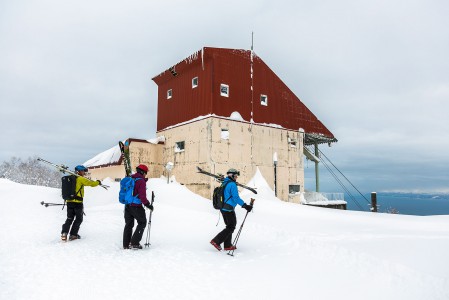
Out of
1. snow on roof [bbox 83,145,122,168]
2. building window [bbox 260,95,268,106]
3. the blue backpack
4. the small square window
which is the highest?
building window [bbox 260,95,268,106]

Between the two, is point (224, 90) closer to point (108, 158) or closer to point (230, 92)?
point (230, 92)

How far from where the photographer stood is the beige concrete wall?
18.6 metres

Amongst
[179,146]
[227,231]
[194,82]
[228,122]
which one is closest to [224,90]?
[228,122]

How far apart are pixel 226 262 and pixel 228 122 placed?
13.9 metres

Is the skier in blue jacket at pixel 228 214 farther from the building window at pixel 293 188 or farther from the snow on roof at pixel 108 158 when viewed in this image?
the snow on roof at pixel 108 158

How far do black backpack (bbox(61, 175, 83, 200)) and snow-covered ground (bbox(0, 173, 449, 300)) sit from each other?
1135 mm

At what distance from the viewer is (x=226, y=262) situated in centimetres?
610

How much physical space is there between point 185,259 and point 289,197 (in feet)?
54.1

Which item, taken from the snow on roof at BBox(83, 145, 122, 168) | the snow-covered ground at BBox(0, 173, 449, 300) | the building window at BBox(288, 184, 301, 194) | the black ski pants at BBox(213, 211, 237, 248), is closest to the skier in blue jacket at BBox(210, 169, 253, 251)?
the black ski pants at BBox(213, 211, 237, 248)

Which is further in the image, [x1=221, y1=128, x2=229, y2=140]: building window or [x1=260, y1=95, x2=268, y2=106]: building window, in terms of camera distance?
[x1=260, y1=95, x2=268, y2=106]: building window

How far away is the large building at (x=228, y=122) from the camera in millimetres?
18984

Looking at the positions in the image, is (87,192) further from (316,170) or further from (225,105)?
(316,170)

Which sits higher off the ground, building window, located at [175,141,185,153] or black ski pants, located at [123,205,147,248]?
building window, located at [175,141,185,153]

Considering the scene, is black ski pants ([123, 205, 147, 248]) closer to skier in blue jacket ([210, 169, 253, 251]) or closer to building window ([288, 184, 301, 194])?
skier in blue jacket ([210, 169, 253, 251])
